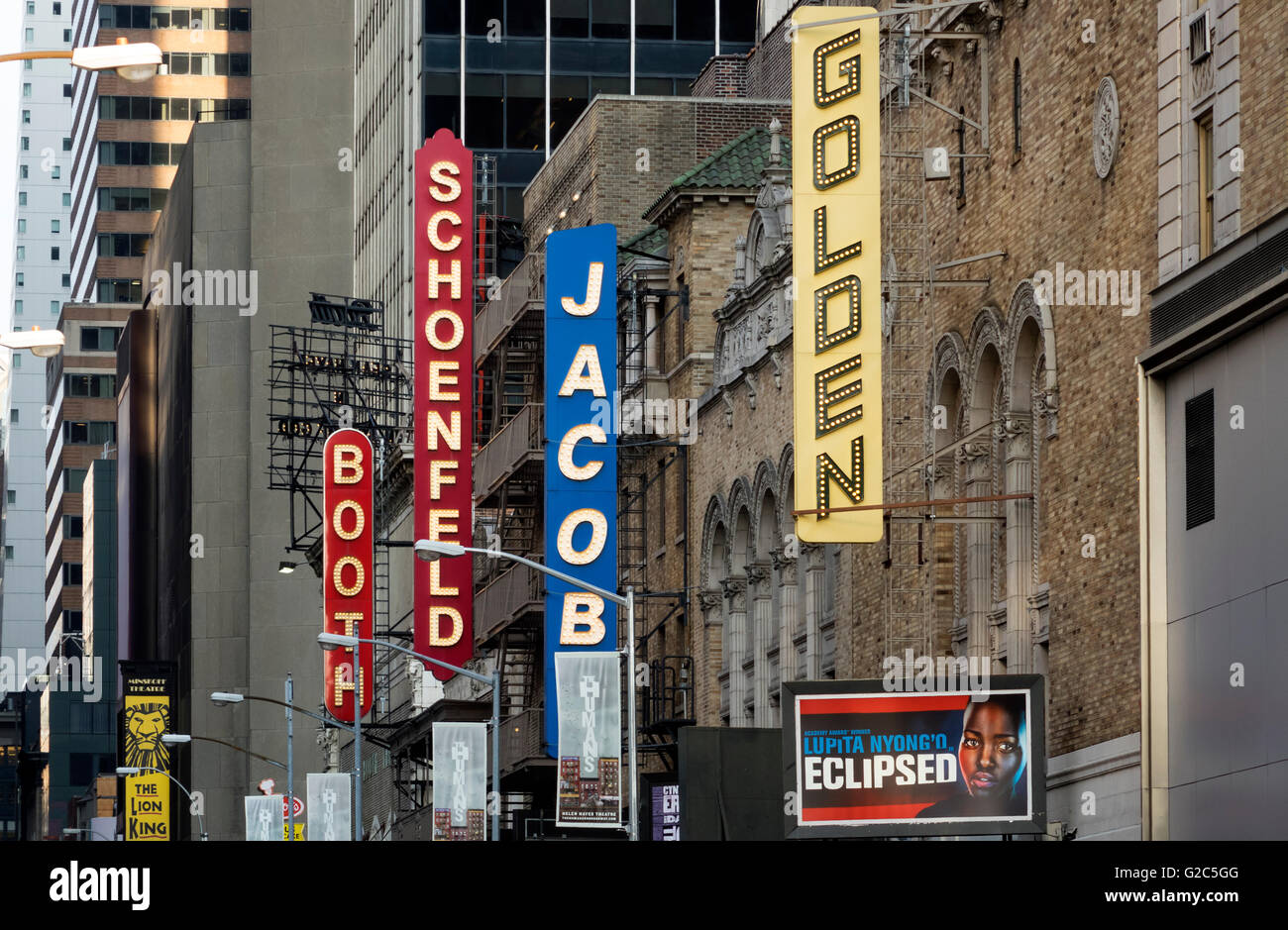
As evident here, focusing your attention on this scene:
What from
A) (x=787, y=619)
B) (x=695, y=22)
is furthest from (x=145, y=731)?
(x=787, y=619)

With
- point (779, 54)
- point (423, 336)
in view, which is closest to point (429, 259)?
point (423, 336)

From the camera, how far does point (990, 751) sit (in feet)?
91.2

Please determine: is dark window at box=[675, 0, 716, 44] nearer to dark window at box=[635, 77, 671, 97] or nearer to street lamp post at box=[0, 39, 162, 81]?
dark window at box=[635, 77, 671, 97]

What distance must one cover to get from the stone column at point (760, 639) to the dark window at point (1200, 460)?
76.2 ft

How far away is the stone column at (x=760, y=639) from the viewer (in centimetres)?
4459

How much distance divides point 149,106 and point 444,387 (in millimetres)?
122912

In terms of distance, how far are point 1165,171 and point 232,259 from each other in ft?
357

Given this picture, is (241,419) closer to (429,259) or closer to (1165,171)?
(429,259)

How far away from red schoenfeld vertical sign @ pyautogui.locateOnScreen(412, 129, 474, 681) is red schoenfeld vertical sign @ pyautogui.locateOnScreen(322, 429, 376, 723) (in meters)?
8.60

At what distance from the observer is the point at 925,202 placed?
3531cm

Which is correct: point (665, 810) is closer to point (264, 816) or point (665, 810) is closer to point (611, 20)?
point (264, 816)

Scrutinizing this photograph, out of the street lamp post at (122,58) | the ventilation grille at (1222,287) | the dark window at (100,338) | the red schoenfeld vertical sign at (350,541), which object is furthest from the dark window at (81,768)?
the ventilation grille at (1222,287)

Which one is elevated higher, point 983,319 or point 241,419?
point 241,419
